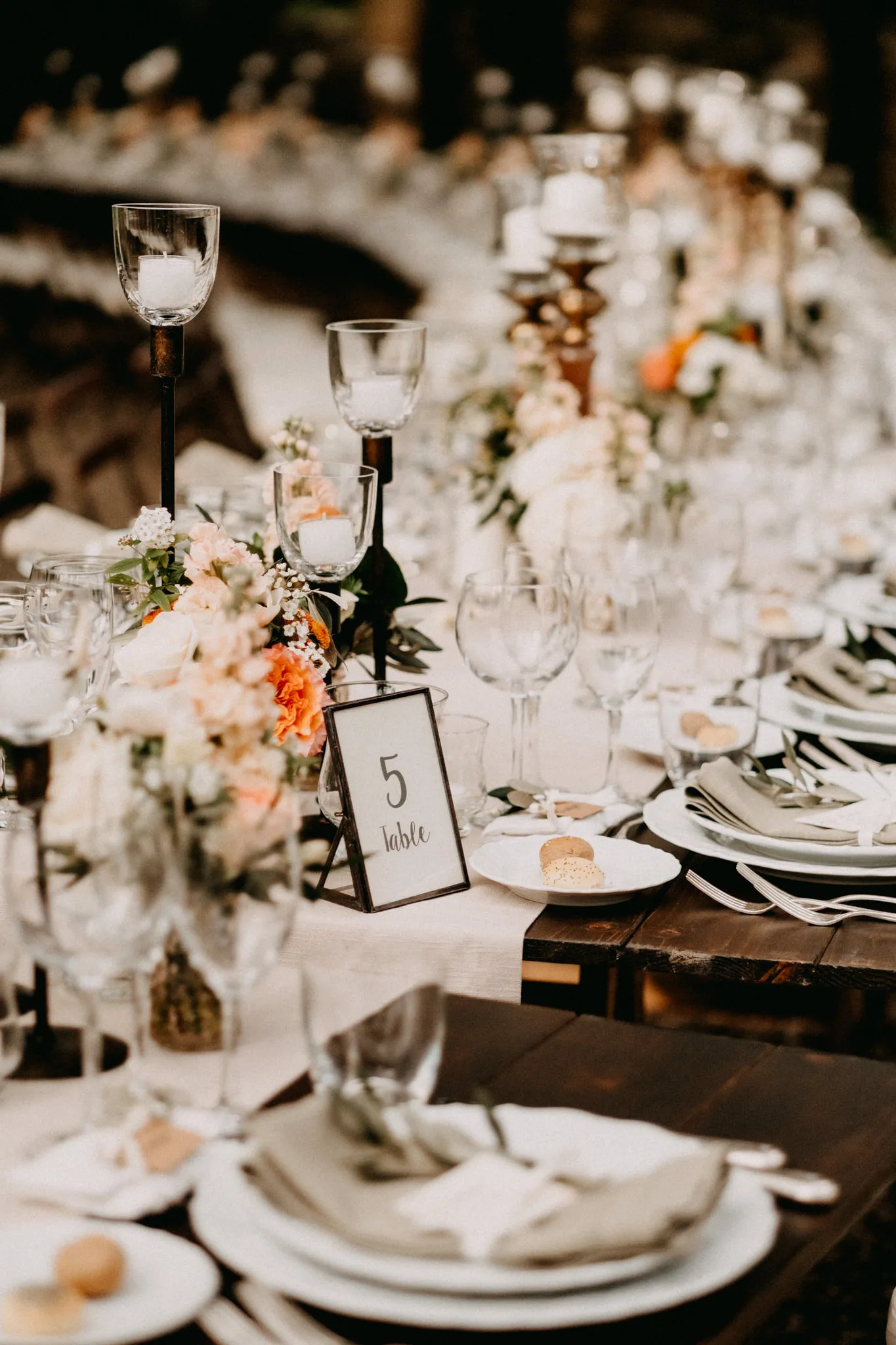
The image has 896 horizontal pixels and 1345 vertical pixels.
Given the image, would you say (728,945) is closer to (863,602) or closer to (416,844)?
(416,844)

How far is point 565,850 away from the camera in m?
1.54

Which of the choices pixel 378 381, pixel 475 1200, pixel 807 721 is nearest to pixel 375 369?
pixel 378 381

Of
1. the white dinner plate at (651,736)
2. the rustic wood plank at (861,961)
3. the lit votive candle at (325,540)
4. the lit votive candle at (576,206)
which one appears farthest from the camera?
the lit votive candle at (576,206)

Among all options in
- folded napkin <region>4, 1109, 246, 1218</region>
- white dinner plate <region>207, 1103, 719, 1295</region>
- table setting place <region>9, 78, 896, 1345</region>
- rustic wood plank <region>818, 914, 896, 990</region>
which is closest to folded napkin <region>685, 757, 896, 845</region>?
table setting place <region>9, 78, 896, 1345</region>

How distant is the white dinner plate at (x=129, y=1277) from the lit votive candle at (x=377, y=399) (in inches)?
42.4

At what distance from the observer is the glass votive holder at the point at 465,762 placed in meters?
1.65

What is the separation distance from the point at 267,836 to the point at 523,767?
91cm

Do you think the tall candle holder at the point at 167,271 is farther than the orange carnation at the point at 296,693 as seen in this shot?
Yes

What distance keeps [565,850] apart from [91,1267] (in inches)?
31.3

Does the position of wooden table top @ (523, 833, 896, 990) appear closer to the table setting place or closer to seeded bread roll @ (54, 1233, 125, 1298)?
the table setting place

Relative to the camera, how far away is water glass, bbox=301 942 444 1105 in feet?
2.97

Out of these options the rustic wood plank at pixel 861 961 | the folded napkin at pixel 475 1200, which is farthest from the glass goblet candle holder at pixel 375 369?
the folded napkin at pixel 475 1200

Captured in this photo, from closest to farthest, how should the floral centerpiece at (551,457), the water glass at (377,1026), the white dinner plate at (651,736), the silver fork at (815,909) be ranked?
the water glass at (377,1026)
the silver fork at (815,909)
the white dinner plate at (651,736)
the floral centerpiece at (551,457)

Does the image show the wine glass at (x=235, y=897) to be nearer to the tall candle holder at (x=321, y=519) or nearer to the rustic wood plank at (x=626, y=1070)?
the rustic wood plank at (x=626, y=1070)
